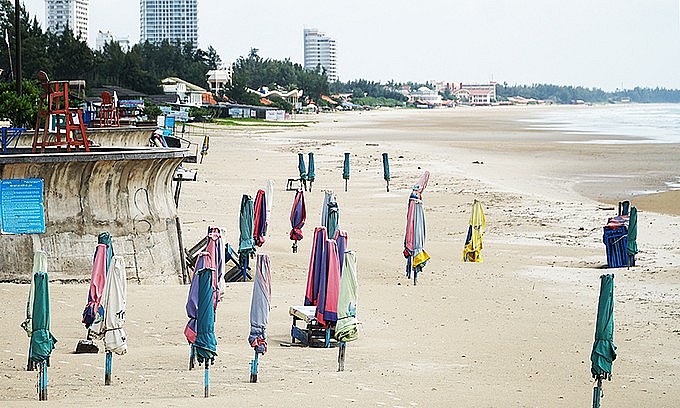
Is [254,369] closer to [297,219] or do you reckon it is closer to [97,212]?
[97,212]

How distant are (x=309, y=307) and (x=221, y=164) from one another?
29.0 metres

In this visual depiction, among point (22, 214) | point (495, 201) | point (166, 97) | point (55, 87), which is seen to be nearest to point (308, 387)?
point (22, 214)

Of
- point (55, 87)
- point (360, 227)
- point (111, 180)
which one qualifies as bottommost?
point (360, 227)

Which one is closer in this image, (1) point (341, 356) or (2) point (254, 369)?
(2) point (254, 369)

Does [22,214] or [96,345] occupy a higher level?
[22,214]

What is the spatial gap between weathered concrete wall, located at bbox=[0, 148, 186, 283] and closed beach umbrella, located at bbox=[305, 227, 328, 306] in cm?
364

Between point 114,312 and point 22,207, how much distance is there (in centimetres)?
476

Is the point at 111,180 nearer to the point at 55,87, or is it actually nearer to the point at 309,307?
the point at 55,87

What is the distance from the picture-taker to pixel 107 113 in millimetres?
36812

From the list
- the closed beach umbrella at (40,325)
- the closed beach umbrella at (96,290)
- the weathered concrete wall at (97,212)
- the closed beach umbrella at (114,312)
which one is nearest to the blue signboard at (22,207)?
the weathered concrete wall at (97,212)

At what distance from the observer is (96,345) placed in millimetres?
9930

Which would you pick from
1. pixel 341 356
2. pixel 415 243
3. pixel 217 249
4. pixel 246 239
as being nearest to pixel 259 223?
pixel 246 239

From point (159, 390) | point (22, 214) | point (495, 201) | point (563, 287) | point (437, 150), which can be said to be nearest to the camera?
point (159, 390)

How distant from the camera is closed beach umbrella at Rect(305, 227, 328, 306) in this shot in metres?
10.7
